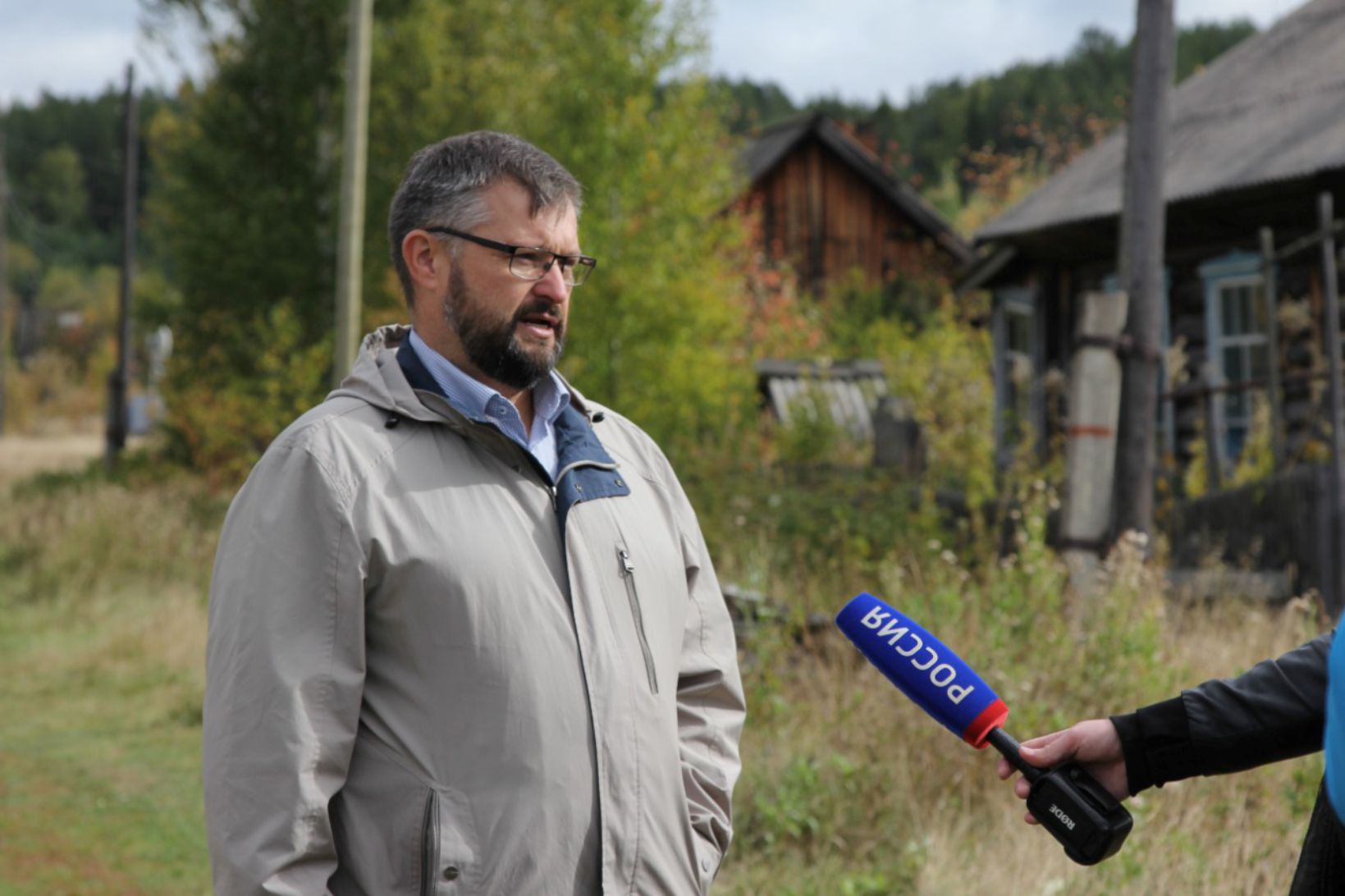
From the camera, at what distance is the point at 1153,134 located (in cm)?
773

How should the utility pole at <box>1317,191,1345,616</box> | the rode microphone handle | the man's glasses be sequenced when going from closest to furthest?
the rode microphone handle, the man's glasses, the utility pole at <box>1317,191,1345,616</box>

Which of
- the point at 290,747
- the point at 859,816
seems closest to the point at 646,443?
the point at 290,747

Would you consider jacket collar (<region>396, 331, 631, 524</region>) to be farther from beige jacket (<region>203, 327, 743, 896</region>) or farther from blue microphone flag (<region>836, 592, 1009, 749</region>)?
blue microphone flag (<region>836, 592, 1009, 749</region>)

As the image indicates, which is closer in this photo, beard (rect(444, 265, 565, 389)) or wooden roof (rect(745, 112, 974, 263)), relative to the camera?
beard (rect(444, 265, 565, 389))

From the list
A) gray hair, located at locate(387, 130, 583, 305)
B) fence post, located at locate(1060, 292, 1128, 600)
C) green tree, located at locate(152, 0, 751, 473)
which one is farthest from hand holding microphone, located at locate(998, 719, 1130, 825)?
green tree, located at locate(152, 0, 751, 473)

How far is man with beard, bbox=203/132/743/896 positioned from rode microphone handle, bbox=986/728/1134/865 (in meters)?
0.58

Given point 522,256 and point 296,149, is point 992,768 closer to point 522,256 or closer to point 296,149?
point 522,256

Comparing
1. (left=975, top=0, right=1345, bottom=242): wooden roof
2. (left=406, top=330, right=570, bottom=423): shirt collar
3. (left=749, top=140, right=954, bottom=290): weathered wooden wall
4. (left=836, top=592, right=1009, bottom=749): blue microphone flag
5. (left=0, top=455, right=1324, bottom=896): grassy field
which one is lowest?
(left=0, top=455, right=1324, bottom=896): grassy field

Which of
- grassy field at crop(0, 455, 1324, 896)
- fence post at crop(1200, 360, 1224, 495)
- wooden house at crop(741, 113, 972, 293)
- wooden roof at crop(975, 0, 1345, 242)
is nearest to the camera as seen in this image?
grassy field at crop(0, 455, 1324, 896)

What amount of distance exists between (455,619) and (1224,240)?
Result: 13176 mm

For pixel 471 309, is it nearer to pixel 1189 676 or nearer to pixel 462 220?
pixel 462 220

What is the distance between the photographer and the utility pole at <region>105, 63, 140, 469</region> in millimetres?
24734

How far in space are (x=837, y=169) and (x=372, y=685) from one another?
30.8 meters

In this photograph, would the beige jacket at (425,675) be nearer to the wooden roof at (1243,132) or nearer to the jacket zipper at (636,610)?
the jacket zipper at (636,610)
